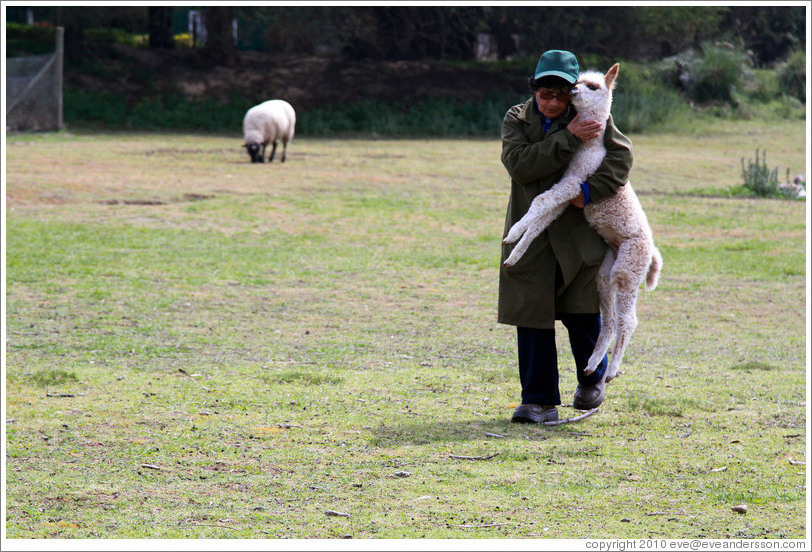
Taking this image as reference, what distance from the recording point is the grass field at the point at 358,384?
4105mm

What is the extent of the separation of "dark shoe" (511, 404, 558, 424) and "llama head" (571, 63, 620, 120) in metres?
1.48

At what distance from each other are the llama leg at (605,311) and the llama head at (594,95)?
731 millimetres

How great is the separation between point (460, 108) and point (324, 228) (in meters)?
17.9

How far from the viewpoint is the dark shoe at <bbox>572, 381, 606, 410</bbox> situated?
5.41 m

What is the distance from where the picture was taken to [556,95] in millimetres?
4938

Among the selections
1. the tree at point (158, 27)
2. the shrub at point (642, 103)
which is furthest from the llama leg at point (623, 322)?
the tree at point (158, 27)

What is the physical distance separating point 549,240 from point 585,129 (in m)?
0.56

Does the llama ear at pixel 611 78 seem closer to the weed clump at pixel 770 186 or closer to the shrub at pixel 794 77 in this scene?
the weed clump at pixel 770 186

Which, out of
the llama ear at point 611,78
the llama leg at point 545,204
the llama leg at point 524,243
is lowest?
the llama leg at point 524,243

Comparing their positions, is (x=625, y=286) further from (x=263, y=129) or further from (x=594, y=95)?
(x=263, y=129)

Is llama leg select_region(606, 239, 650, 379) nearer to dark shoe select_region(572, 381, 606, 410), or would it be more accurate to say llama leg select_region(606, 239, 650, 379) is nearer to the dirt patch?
dark shoe select_region(572, 381, 606, 410)

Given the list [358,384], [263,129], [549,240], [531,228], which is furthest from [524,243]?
[263,129]

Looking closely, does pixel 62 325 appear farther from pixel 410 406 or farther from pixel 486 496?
pixel 486 496

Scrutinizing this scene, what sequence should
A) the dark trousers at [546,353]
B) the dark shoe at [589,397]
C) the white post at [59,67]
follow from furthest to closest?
1. the white post at [59,67]
2. the dark shoe at [589,397]
3. the dark trousers at [546,353]
